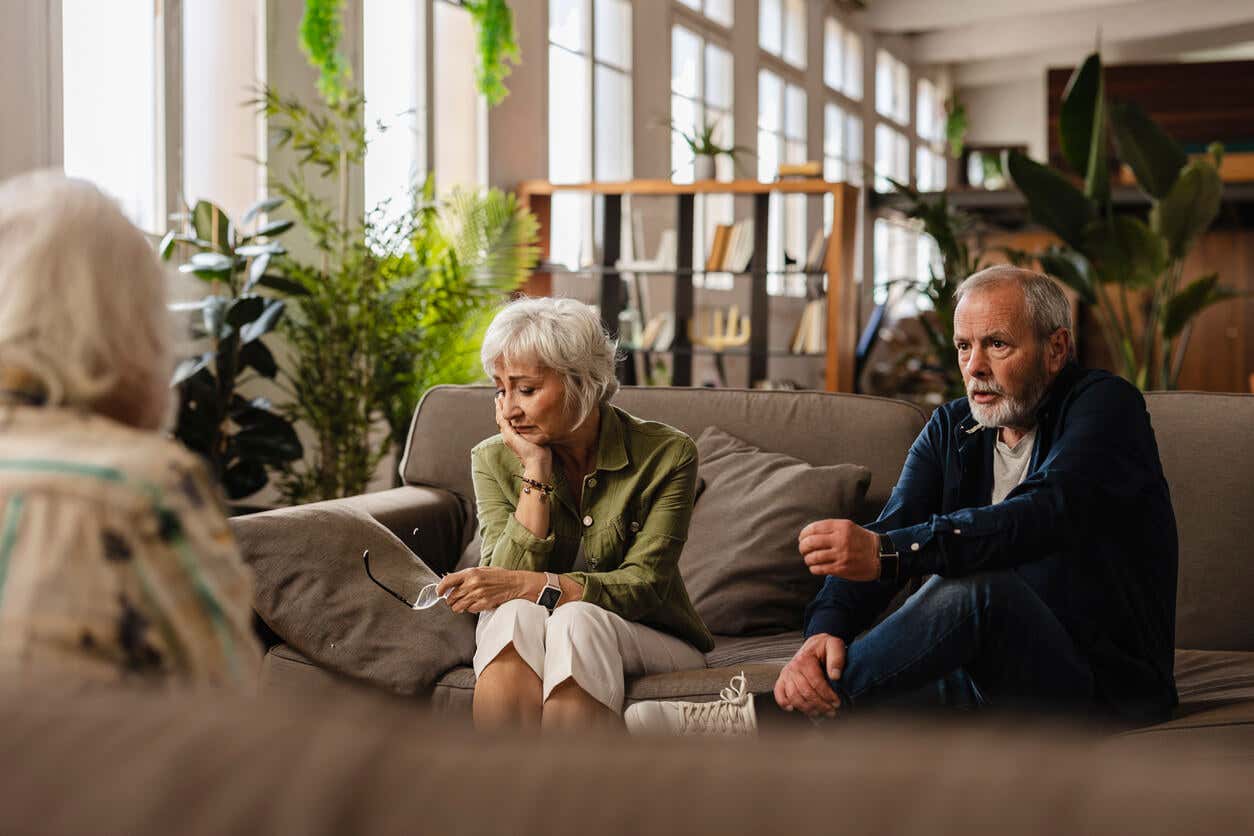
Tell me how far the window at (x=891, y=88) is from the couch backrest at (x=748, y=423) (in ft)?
43.2

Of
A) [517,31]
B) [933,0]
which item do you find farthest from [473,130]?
[933,0]

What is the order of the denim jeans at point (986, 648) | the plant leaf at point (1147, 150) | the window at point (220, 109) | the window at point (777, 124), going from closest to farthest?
the denim jeans at point (986, 648), the plant leaf at point (1147, 150), the window at point (220, 109), the window at point (777, 124)

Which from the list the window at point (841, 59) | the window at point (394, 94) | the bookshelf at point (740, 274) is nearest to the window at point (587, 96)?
the bookshelf at point (740, 274)

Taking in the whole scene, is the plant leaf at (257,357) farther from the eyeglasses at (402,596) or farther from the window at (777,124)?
the window at (777,124)

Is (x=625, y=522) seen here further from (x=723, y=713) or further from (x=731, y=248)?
(x=731, y=248)

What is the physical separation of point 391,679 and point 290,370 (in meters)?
3.57

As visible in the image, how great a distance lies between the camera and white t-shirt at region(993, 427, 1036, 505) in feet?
7.82

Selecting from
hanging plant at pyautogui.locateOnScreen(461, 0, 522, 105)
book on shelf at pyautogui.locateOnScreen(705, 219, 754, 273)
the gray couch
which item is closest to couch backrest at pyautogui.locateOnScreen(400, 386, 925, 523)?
the gray couch

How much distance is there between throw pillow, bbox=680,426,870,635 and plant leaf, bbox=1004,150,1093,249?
2061 millimetres

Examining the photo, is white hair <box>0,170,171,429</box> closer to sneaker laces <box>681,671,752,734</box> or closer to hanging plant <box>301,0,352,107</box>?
sneaker laces <box>681,671,752,734</box>

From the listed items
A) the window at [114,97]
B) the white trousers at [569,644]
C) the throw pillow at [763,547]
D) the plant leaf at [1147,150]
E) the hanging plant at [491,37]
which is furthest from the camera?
the hanging plant at [491,37]

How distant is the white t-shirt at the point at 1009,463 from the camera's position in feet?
7.82

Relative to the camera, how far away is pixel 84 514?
78 cm

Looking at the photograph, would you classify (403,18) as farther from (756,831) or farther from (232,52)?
(756,831)
